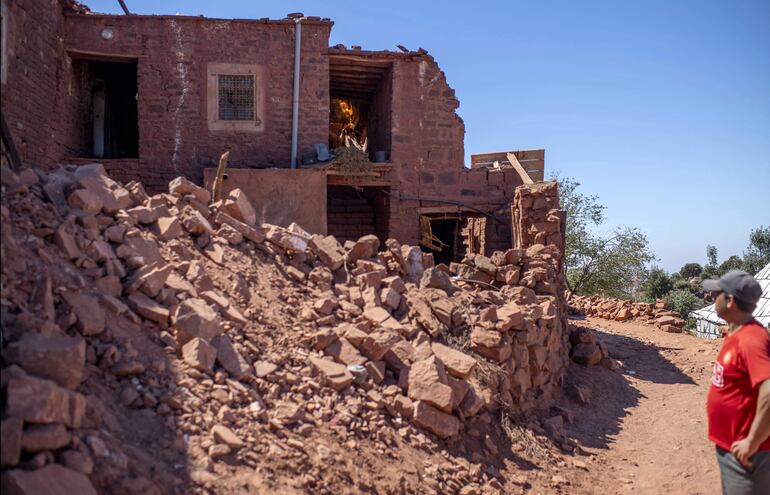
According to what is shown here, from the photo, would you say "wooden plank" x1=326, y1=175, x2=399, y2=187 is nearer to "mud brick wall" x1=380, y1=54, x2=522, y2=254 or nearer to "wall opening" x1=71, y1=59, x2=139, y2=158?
"mud brick wall" x1=380, y1=54, x2=522, y2=254

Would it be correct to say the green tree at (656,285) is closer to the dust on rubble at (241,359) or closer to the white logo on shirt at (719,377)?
the dust on rubble at (241,359)

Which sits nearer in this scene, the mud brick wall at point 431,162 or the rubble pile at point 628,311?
the mud brick wall at point 431,162

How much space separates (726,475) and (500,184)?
347 inches

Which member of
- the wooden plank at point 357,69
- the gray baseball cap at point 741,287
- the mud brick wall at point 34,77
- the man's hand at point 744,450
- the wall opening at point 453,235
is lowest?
the man's hand at point 744,450

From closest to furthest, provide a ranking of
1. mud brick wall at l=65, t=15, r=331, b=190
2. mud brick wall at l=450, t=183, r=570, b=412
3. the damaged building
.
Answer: mud brick wall at l=450, t=183, r=570, b=412 < the damaged building < mud brick wall at l=65, t=15, r=331, b=190

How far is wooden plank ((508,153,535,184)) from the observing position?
452 inches

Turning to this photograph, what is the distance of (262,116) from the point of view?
11266 millimetres

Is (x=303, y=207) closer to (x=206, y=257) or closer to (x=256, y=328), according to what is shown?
(x=206, y=257)

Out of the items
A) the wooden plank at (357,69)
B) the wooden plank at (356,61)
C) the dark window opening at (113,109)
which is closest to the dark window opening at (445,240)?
the wooden plank at (357,69)

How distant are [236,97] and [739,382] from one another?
9672 millimetres

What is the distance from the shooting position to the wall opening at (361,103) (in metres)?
11.8

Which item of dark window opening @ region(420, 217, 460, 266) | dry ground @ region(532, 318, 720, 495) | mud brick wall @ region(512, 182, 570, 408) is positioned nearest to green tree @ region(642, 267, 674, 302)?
dark window opening @ region(420, 217, 460, 266)

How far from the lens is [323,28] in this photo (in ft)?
37.1

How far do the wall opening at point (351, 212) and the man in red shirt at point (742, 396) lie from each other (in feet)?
31.0
